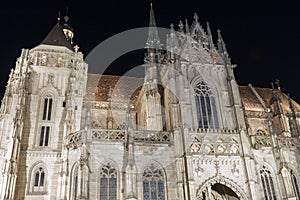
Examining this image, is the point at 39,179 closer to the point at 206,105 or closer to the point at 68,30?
the point at 206,105

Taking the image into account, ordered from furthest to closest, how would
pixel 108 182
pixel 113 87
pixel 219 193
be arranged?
pixel 113 87 < pixel 219 193 < pixel 108 182

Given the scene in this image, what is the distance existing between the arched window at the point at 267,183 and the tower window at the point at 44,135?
57.0ft

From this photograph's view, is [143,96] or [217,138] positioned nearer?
[217,138]

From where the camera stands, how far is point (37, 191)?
942 inches

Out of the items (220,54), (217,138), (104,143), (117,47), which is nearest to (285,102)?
(220,54)

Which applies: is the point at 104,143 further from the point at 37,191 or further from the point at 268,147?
the point at 268,147

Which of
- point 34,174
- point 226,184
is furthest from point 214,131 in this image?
point 34,174

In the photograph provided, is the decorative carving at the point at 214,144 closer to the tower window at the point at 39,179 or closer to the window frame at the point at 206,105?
the window frame at the point at 206,105

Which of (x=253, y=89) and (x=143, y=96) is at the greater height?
(x=253, y=89)

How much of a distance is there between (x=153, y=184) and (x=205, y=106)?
8.44 metres

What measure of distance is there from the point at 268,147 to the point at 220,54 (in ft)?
31.8

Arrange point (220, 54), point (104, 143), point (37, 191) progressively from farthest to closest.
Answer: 1. point (220, 54)
2. point (37, 191)
3. point (104, 143)

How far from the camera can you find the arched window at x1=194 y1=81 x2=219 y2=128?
85.6 feet

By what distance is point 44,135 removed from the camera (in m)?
26.4
